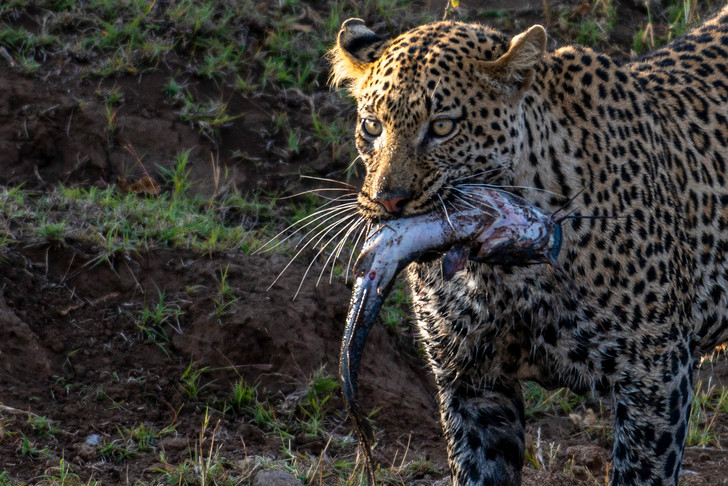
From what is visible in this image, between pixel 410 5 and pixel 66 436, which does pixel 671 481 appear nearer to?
pixel 66 436

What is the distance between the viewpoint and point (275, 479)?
191 inches

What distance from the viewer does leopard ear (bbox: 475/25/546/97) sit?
4047 mm

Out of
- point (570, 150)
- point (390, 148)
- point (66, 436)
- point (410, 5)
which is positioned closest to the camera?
point (390, 148)

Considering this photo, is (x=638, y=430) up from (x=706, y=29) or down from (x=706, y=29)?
down

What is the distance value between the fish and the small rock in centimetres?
103

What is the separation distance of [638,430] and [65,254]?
350 centimetres

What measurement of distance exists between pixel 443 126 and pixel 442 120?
0.08 ft

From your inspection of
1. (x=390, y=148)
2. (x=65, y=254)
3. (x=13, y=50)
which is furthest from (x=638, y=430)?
(x=13, y=50)

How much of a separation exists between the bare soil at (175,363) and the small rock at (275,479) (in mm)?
196

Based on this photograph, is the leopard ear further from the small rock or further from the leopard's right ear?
the small rock

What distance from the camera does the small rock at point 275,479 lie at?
15.8 ft

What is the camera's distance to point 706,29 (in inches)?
235

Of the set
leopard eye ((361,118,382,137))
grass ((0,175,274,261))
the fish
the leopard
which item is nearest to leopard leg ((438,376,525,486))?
the leopard

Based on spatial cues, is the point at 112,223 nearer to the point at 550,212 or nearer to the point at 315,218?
the point at 315,218
